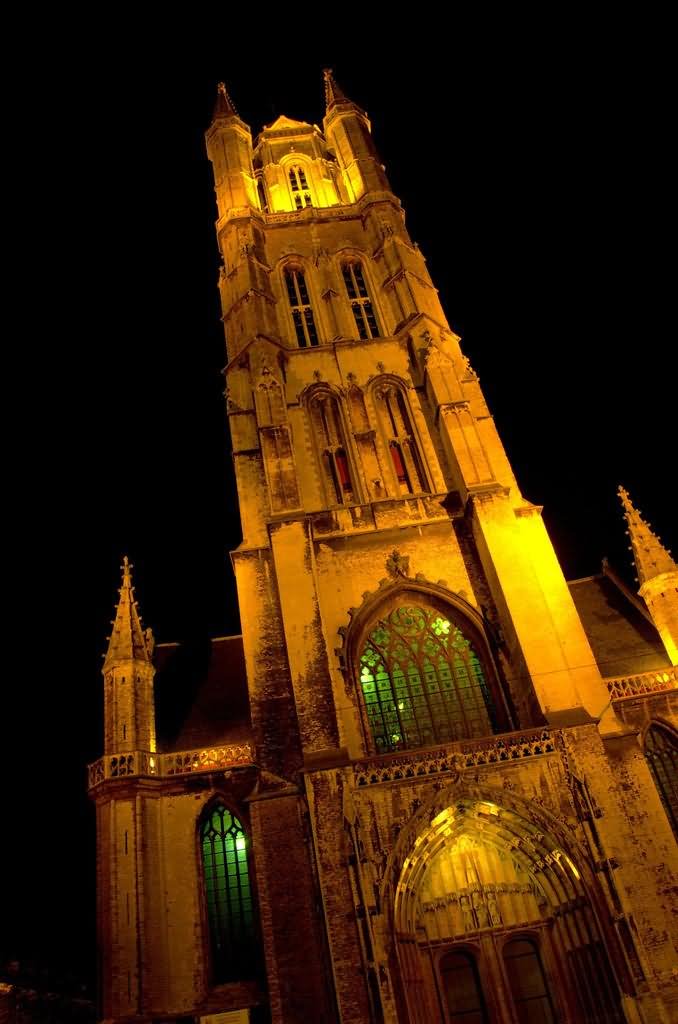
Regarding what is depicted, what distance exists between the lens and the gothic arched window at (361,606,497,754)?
19.7 metres

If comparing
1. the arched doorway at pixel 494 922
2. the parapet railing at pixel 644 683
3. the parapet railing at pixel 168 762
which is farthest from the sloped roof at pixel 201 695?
the parapet railing at pixel 644 683

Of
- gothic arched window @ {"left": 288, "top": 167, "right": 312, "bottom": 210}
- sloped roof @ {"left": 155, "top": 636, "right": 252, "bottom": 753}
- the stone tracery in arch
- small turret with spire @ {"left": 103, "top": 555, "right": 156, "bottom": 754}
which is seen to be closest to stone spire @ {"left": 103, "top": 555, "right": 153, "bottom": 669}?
small turret with spire @ {"left": 103, "top": 555, "right": 156, "bottom": 754}

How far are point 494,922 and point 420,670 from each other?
6241 mm

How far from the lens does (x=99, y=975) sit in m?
17.4

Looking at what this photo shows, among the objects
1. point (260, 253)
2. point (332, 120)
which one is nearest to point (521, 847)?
point (260, 253)

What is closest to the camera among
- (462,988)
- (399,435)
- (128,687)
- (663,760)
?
(462,988)

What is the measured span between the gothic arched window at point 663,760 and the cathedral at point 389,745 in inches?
3.0

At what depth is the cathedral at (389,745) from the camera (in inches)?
Answer: 628

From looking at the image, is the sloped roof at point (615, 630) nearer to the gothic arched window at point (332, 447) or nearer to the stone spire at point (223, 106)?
the gothic arched window at point (332, 447)

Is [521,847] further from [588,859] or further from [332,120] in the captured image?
[332,120]

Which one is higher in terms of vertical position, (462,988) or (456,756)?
(456,756)

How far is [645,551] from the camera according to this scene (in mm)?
22719

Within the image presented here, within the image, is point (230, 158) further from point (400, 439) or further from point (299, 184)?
point (400, 439)

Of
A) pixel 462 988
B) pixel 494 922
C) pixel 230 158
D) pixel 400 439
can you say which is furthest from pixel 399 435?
pixel 230 158
